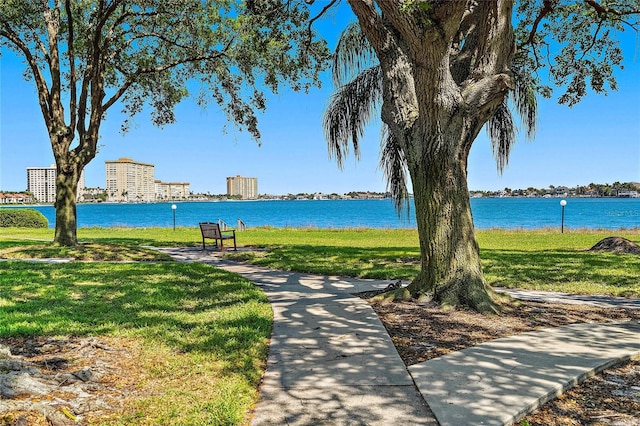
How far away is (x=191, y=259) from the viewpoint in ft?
42.0

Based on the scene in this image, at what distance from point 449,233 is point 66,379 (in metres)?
4.80

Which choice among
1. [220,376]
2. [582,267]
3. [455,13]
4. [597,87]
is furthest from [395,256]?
[220,376]

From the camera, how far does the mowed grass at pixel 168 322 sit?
3336mm

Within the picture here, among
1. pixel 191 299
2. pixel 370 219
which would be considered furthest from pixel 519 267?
pixel 370 219

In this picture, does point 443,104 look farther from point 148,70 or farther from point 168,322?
point 148,70

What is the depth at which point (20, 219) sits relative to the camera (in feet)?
104

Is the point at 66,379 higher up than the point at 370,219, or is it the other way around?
the point at 66,379

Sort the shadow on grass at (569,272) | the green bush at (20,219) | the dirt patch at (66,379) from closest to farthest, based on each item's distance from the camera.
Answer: the dirt patch at (66,379) → the shadow on grass at (569,272) → the green bush at (20,219)

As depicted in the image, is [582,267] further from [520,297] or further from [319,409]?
[319,409]

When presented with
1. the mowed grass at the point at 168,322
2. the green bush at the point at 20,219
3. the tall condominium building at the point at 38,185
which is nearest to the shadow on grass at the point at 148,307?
the mowed grass at the point at 168,322

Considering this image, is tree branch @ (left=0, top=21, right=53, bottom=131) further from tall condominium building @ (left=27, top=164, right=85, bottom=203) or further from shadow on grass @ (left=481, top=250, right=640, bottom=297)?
tall condominium building @ (left=27, top=164, right=85, bottom=203)

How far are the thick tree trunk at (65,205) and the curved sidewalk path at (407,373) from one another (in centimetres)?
998

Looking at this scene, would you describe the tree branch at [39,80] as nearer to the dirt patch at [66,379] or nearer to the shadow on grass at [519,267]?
the shadow on grass at [519,267]

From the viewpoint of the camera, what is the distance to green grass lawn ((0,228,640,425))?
3.55 meters
